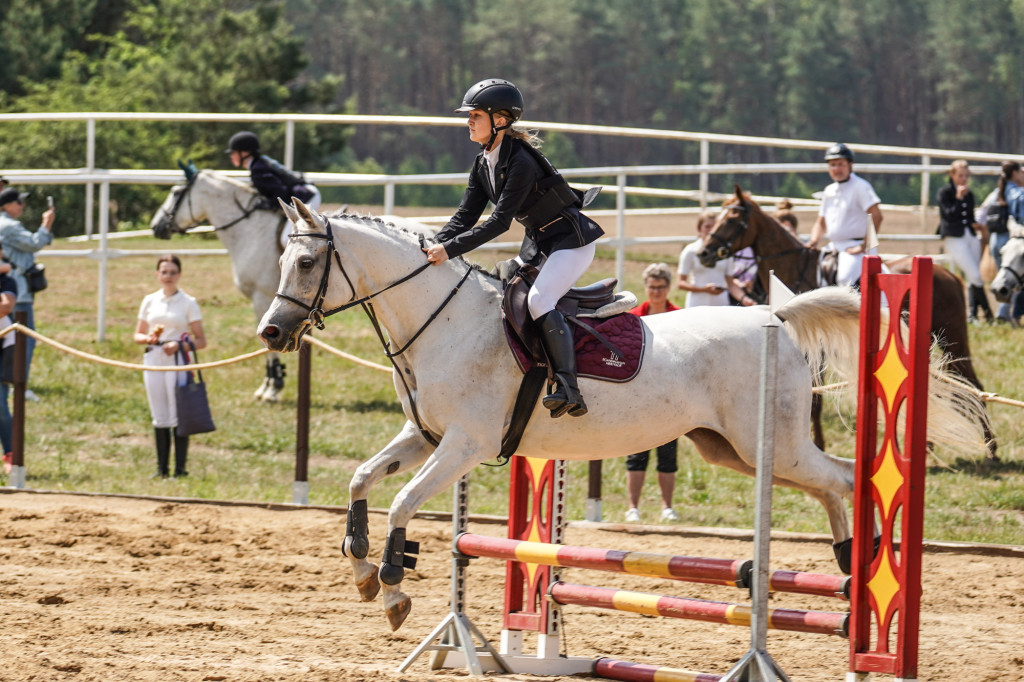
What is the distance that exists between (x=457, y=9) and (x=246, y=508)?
6476 centimetres

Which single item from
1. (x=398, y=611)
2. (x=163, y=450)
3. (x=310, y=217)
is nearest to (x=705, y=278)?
(x=163, y=450)

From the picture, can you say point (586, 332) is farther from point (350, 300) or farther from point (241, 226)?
point (241, 226)

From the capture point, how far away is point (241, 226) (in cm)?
1258

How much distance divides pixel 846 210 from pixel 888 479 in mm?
6498

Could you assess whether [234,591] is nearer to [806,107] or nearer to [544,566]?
[544,566]

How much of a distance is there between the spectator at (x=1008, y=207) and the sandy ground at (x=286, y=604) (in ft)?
19.3

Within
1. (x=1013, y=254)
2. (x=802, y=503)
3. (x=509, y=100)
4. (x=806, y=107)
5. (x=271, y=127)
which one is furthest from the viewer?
(x=806, y=107)

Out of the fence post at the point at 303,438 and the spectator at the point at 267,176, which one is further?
the spectator at the point at 267,176

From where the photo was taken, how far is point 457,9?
2803 inches

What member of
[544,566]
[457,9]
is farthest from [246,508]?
[457,9]

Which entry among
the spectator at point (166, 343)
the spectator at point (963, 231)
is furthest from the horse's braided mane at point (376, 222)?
the spectator at point (963, 231)

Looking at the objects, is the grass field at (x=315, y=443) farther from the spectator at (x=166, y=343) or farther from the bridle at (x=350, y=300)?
the bridle at (x=350, y=300)

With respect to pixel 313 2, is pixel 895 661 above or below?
below

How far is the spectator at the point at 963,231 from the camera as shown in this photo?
14336 millimetres
